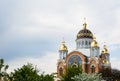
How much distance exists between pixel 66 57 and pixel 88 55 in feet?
17.2

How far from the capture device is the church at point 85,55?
77.8 meters

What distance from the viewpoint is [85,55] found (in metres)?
79.4

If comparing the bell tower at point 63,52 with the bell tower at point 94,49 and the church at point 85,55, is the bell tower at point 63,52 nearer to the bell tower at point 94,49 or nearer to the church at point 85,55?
the church at point 85,55

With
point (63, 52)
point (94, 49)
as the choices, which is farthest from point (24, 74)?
point (63, 52)

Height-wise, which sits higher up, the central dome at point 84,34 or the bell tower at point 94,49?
the central dome at point 84,34

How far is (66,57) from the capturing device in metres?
81.1

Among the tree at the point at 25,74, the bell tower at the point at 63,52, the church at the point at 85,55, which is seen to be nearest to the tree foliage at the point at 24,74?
the tree at the point at 25,74

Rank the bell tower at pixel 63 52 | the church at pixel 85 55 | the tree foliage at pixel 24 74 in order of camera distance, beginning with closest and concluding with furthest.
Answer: the tree foliage at pixel 24 74
the church at pixel 85 55
the bell tower at pixel 63 52

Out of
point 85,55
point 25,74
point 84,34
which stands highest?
point 84,34

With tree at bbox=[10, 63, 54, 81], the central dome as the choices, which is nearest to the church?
the central dome

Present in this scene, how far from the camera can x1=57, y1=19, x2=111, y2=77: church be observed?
7775 cm

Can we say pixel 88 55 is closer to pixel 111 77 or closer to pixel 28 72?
pixel 111 77

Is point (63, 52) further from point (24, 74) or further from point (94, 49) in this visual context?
point (24, 74)

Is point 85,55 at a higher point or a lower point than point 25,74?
higher
